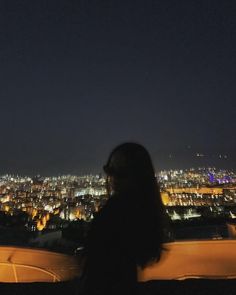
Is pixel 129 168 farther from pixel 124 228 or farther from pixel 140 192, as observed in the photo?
pixel 124 228

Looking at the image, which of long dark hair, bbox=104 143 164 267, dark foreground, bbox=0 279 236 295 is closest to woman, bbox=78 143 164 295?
long dark hair, bbox=104 143 164 267

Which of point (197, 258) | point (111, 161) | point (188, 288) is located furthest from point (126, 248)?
point (197, 258)

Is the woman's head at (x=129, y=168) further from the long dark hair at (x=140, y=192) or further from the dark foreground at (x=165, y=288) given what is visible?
the dark foreground at (x=165, y=288)

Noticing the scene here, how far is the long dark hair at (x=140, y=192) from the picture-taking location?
3.55ft

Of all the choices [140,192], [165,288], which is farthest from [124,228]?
[165,288]

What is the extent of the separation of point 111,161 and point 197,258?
280cm

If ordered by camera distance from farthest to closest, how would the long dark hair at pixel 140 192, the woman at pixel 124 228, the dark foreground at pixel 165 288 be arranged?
the dark foreground at pixel 165 288
the long dark hair at pixel 140 192
the woman at pixel 124 228

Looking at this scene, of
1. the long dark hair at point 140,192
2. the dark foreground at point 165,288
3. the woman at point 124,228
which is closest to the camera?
the woman at point 124,228

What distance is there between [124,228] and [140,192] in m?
0.17

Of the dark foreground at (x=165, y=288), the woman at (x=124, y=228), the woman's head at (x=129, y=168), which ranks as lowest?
the dark foreground at (x=165, y=288)

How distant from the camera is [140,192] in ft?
3.74

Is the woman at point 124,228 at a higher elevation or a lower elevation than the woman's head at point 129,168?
lower

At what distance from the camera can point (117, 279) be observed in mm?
983

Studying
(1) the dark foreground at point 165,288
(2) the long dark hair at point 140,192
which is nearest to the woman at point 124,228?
(2) the long dark hair at point 140,192
